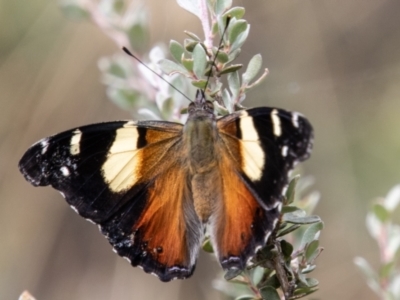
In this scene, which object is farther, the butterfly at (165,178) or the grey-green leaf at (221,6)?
the butterfly at (165,178)

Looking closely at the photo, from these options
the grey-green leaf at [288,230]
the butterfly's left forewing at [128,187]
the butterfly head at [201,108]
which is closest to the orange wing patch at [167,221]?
the butterfly's left forewing at [128,187]

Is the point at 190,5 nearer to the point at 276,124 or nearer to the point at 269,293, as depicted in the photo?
the point at 276,124

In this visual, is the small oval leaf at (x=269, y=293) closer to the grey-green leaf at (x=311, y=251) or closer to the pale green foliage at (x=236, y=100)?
the pale green foliage at (x=236, y=100)

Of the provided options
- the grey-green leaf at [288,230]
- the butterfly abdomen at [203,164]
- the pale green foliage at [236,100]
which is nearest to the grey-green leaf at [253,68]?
the pale green foliage at [236,100]

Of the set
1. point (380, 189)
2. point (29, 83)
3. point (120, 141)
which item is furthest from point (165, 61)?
point (29, 83)

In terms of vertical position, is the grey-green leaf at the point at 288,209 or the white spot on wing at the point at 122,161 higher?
the white spot on wing at the point at 122,161

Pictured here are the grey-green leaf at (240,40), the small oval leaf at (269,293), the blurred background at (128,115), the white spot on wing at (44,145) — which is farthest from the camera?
the blurred background at (128,115)

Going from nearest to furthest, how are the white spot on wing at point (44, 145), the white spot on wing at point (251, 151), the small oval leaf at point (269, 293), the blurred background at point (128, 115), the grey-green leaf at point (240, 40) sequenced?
the small oval leaf at point (269, 293)
the grey-green leaf at point (240, 40)
the white spot on wing at point (251, 151)
the white spot on wing at point (44, 145)
the blurred background at point (128, 115)

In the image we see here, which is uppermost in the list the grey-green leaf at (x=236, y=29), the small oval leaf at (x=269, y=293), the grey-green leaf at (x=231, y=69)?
the grey-green leaf at (x=236, y=29)

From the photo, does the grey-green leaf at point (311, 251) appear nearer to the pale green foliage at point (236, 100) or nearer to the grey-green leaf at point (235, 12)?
the pale green foliage at point (236, 100)
